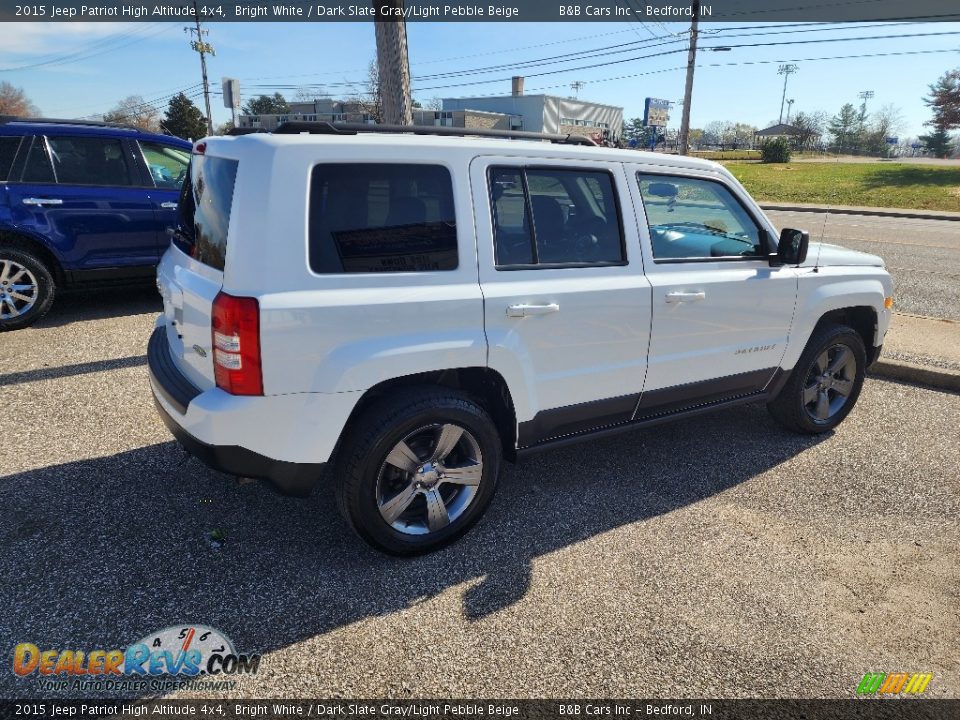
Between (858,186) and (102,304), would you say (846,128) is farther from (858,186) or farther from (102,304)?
(102,304)

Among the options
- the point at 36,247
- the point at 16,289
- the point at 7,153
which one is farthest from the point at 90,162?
the point at 16,289

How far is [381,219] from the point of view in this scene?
278 centimetres

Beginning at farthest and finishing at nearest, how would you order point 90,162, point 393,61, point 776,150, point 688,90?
1. point 776,150
2. point 688,90
3. point 90,162
4. point 393,61

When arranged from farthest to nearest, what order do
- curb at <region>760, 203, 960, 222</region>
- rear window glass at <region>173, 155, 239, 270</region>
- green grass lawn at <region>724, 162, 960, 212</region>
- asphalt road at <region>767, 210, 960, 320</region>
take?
green grass lawn at <region>724, 162, 960, 212</region>
curb at <region>760, 203, 960, 222</region>
asphalt road at <region>767, 210, 960, 320</region>
rear window glass at <region>173, 155, 239, 270</region>

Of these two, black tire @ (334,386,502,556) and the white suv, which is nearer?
the white suv

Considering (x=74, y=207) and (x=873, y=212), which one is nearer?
(x=74, y=207)

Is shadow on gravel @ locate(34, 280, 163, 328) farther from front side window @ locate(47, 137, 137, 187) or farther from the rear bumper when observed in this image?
the rear bumper

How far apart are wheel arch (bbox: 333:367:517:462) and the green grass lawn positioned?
95.3ft

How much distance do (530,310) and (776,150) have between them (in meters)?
56.7

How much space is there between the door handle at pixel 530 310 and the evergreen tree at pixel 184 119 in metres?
58.3

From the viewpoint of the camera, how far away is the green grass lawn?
28.1 m

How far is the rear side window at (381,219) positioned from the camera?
8.67 ft

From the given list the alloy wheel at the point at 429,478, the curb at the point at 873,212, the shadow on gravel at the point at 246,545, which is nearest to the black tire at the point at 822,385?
the shadow on gravel at the point at 246,545

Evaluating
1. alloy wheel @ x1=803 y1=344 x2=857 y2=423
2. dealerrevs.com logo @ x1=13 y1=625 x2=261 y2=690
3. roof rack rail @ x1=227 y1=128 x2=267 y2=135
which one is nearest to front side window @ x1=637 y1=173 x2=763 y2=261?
alloy wheel @ x1=803 y1=344 x2=857 y2=423
